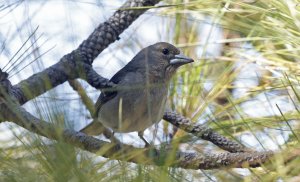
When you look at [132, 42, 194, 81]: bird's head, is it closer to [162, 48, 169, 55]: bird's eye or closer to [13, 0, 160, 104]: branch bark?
[162, 48, 169, 55]: bird's eye

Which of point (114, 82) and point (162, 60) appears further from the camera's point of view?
point (162, 60)

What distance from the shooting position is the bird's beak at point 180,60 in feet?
13.5

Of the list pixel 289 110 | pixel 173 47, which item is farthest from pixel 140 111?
pixel 289 110

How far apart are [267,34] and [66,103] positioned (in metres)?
0.92

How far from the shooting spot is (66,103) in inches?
88.2

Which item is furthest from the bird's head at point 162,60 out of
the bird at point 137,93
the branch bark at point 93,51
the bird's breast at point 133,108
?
the branch bark at point 93,51

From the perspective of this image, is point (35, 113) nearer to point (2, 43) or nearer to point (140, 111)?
point (2, 43)

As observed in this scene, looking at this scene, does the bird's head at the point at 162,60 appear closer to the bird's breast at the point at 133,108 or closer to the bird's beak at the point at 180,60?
the bird's beak at the point at 180,60

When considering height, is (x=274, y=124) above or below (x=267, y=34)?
below

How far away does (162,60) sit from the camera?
183 inches

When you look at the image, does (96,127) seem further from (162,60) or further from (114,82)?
(162,60)

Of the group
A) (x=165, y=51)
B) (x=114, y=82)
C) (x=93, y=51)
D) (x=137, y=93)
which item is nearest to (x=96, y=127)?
(x=114, y=82)

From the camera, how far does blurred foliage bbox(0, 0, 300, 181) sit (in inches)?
72.6

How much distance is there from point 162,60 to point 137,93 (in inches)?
18.9
